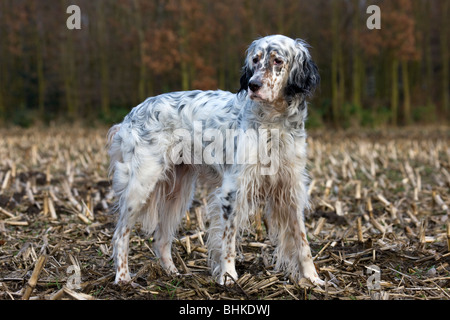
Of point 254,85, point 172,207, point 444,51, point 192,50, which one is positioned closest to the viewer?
point 254,85

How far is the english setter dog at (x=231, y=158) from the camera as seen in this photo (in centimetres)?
402

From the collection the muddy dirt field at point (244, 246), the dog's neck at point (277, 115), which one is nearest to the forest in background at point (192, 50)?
the muddy dirt field at point (244, 246)

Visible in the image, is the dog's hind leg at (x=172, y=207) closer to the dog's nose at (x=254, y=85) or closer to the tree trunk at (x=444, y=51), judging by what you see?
the dog's nose at (x=254, y=85)

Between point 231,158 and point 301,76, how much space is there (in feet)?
2.70

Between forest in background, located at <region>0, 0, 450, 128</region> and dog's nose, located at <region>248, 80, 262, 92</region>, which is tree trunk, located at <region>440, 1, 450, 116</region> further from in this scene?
dog's nose, located at <region>248, 80, 262, 92</region>

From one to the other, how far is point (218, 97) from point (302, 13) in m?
22.6

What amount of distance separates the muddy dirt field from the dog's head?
54.2 inches

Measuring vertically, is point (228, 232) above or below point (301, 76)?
below

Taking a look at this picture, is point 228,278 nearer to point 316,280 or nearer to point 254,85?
A: point 316,280

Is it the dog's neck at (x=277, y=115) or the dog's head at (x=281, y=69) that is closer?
the dog's head at (x=281, y=69)

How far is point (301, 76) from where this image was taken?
4.04 metres

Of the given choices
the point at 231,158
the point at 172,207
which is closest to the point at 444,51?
the point at 172,207

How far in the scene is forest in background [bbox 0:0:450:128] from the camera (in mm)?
21391

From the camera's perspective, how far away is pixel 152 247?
4852 millimetres
